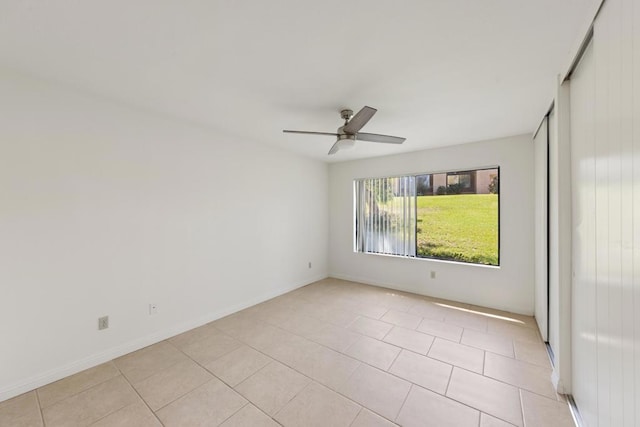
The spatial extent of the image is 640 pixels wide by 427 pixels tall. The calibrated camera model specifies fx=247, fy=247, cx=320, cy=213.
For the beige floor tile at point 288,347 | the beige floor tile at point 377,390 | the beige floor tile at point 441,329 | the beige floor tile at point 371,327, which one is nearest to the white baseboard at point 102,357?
the beige floor tile at point 288,347

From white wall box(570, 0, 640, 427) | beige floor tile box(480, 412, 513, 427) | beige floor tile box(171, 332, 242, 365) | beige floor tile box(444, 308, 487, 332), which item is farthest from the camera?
beige floor tile box(444, 308, 487, 332)

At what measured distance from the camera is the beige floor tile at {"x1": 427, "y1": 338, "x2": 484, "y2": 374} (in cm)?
221

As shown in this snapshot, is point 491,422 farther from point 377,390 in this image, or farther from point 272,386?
point 272,386

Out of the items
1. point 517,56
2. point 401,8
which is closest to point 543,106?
point 517,56

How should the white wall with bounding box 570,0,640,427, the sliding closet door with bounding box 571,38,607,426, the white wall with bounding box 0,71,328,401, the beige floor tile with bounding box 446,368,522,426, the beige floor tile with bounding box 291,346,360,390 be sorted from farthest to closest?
the beige floor tile with bounding box 291,346,360,390 → the white wall with bounding box 0,71,328,401 → the beige floor tile with bounding box 446,368,522,426 → the sliding closet door with bounding box 571,38,607,426 → the white wall with bounding box 570,0,640,427

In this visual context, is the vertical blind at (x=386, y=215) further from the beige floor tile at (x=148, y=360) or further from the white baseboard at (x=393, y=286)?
the beige floor tile at (x=148, y=360)

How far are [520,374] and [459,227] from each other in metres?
2.39

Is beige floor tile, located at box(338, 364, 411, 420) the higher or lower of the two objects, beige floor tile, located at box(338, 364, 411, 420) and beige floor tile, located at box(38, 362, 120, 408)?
the higher

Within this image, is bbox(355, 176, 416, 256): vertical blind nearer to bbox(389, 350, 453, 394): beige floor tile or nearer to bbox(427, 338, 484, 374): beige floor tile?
bbox(427, 338, 484, 374): beige floor tile

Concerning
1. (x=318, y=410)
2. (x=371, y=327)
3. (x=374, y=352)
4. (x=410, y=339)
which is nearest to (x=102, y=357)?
(x=318, y=410)

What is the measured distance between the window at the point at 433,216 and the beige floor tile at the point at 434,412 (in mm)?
2486

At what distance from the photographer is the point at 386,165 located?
439 cm

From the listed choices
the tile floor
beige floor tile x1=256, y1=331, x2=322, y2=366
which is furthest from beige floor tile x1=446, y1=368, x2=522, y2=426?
beige floor tile x1=256, y1=331, x2=322, y2=366

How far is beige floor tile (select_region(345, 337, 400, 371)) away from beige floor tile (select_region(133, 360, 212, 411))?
133 cm
